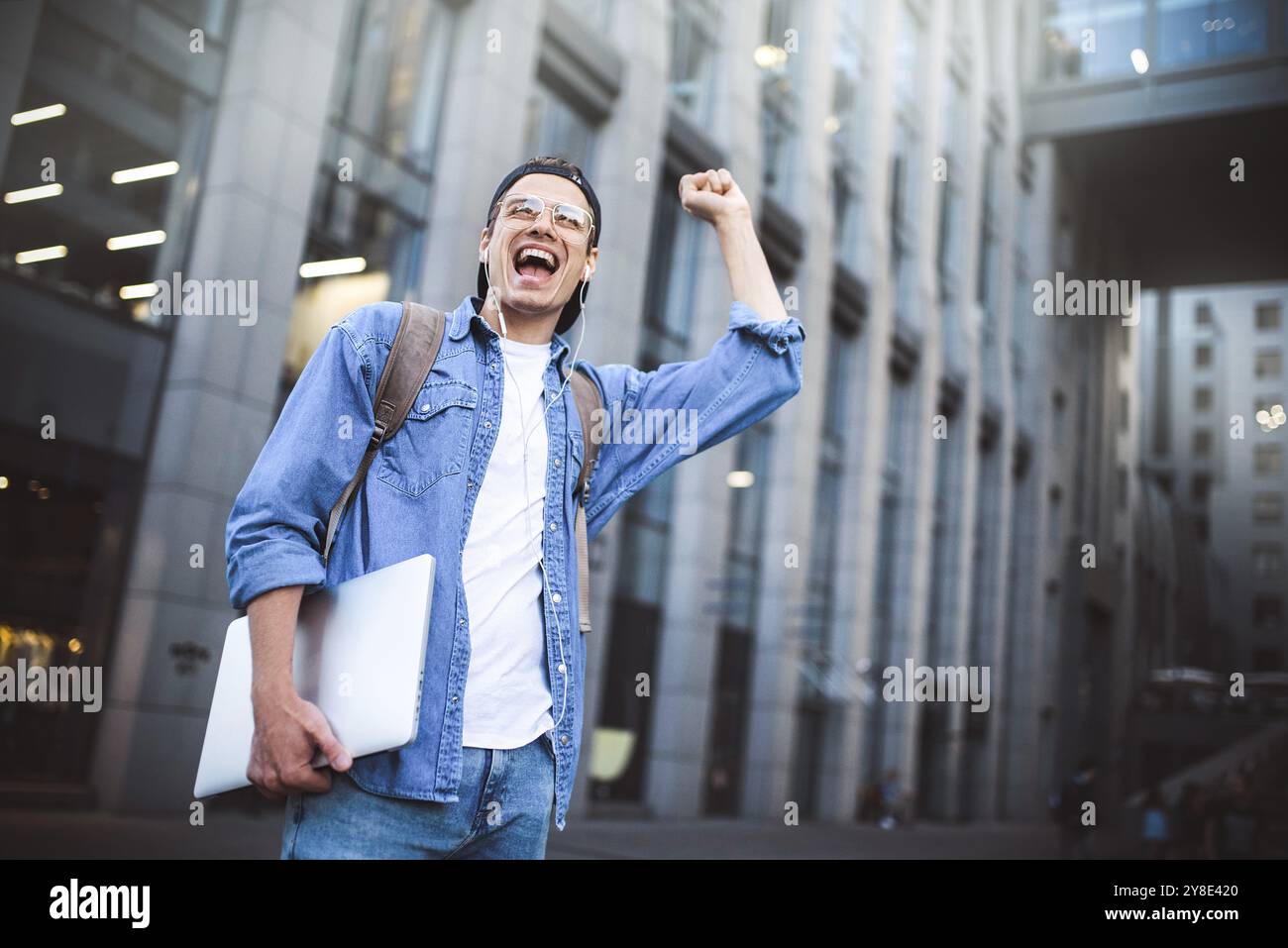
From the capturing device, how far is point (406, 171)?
1538cm

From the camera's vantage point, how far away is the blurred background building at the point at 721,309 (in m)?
12.1

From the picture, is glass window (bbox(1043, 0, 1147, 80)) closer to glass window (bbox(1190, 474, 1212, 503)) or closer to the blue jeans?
the blue jeans

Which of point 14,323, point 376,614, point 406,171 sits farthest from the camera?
point 406,171

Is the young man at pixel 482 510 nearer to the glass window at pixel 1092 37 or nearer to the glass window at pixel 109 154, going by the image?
the glass window at pixel 109 154

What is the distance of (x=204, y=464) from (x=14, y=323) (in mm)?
2267

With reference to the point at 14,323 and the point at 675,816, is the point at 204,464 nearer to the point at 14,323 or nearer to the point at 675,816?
the point at 14,323

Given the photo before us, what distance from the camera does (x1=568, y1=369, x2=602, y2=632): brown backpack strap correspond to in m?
2.24

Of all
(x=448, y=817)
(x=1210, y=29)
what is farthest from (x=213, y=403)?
(x=1210, y=29)

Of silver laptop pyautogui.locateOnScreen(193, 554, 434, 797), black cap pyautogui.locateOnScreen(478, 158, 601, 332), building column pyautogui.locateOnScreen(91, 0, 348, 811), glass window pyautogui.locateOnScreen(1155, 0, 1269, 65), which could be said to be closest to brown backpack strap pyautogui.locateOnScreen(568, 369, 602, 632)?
black cap pyautogui.locateOnScreen(478, 158, 601, 332)

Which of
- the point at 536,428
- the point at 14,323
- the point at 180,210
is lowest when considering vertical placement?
the point at 536,428

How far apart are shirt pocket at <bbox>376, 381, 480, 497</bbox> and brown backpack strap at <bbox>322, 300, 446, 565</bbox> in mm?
21

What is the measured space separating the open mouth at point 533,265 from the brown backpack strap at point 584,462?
0.71 feet

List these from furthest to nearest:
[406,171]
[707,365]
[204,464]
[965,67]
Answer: [965,67]
[406,171]
[204,464]
[707,365]

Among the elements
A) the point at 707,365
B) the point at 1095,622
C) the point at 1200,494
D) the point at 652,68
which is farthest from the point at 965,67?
the point at 1200,494
